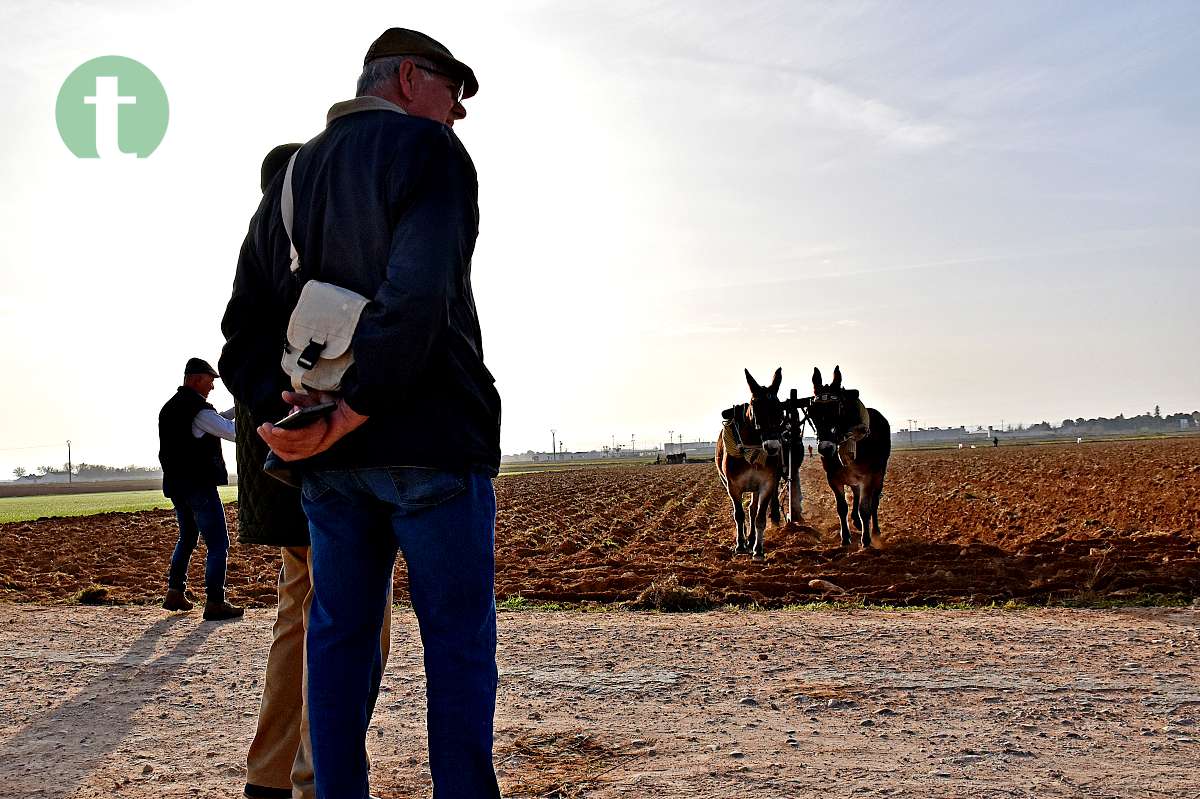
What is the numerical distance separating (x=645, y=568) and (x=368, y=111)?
892cm

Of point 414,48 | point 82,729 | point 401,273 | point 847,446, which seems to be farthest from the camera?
point 847,446

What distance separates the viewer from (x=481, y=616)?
2.34 meters

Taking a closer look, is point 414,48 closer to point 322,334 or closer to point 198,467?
point 322,334

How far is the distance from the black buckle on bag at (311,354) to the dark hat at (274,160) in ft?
3.99

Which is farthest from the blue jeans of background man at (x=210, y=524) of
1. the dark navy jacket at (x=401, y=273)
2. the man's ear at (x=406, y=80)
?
the man's ear at (x=406, y=80)

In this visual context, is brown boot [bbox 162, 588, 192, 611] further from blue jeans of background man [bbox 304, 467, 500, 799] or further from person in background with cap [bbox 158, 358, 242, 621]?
blue jeans of background man [bbox 304, 467, 500, 799]

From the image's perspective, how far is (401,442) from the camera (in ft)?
7.51

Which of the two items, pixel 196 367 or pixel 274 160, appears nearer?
pixel 274 160

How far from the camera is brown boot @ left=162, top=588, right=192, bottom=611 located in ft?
27.3

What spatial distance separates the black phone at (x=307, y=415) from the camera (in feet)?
7.54

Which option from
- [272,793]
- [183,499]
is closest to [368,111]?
[272,793]

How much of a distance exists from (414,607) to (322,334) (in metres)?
0.69

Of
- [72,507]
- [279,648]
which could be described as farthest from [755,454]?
[72,507]

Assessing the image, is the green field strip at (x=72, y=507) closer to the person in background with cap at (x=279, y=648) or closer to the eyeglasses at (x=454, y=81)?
the person in background with cap at (x=279, y=648)
